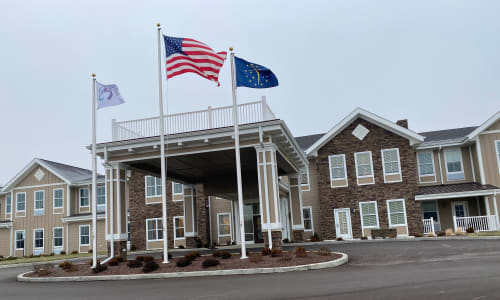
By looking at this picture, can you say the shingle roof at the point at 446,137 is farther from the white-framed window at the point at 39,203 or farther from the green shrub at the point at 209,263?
the white-framed window at the point at 39,203

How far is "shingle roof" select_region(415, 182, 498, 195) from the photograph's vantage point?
2542 cm

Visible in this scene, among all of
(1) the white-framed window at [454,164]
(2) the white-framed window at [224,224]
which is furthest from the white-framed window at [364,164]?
(2) the white-framed window at [224,224]

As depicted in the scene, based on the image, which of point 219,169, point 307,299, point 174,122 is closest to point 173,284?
point 307,299

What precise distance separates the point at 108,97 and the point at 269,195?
6731 mm

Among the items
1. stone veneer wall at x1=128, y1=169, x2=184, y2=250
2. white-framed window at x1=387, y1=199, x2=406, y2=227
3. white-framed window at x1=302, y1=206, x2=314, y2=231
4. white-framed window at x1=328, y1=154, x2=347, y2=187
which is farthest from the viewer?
stone veneer wall at x1=128, y1=169, x2=184, y2=250

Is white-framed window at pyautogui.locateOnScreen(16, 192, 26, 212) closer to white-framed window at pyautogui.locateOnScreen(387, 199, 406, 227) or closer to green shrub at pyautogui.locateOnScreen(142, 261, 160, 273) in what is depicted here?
green shrub at pyautogui.locateOnScreen(142, 261, 160, 273)

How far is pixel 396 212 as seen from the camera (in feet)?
87.5

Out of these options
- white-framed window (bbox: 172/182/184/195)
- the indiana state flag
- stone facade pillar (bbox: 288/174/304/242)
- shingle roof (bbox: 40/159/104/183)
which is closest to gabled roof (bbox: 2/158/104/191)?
shingle roof (bbox: 40/159/104/183)

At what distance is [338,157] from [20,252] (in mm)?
26187

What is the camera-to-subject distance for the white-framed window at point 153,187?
31931mm

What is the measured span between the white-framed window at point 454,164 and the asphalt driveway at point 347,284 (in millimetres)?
14874

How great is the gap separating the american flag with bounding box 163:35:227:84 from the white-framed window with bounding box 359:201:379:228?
16469 mm

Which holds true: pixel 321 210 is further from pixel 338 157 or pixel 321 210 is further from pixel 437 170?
pixel 437 170

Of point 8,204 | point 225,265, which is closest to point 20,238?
point 8,204
